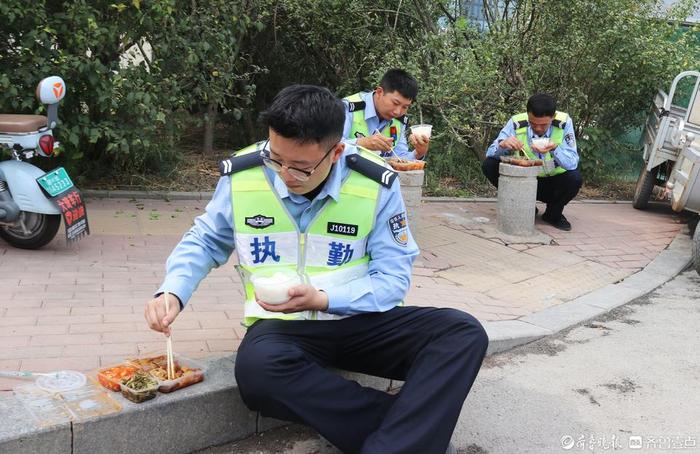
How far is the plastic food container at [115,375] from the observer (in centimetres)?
286

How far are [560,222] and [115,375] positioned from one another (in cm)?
550

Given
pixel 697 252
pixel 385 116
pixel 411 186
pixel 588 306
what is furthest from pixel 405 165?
pixel 697 252

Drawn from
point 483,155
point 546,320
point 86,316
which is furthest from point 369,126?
point 483,155

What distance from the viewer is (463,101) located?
848 centimetres

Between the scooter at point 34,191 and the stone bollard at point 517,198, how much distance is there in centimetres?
370

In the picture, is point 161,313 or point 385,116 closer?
point 161,313

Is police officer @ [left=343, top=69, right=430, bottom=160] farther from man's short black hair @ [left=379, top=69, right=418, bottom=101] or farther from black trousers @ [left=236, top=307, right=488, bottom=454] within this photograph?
black trousers @ [left=236, top=307, right=488, bottom=454]

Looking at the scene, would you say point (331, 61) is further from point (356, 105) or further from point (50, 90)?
point (50, 90)

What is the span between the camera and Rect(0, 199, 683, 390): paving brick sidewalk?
12.2 ft

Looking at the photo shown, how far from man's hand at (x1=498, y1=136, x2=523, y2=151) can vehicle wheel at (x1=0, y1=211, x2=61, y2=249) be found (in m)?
3.96

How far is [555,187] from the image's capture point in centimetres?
741

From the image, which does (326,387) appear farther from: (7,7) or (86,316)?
(7,7)

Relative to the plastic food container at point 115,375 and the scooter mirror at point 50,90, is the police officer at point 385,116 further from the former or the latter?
the plastic food container at point 115,375

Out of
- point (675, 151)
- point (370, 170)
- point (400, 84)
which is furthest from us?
point (675, 151)
